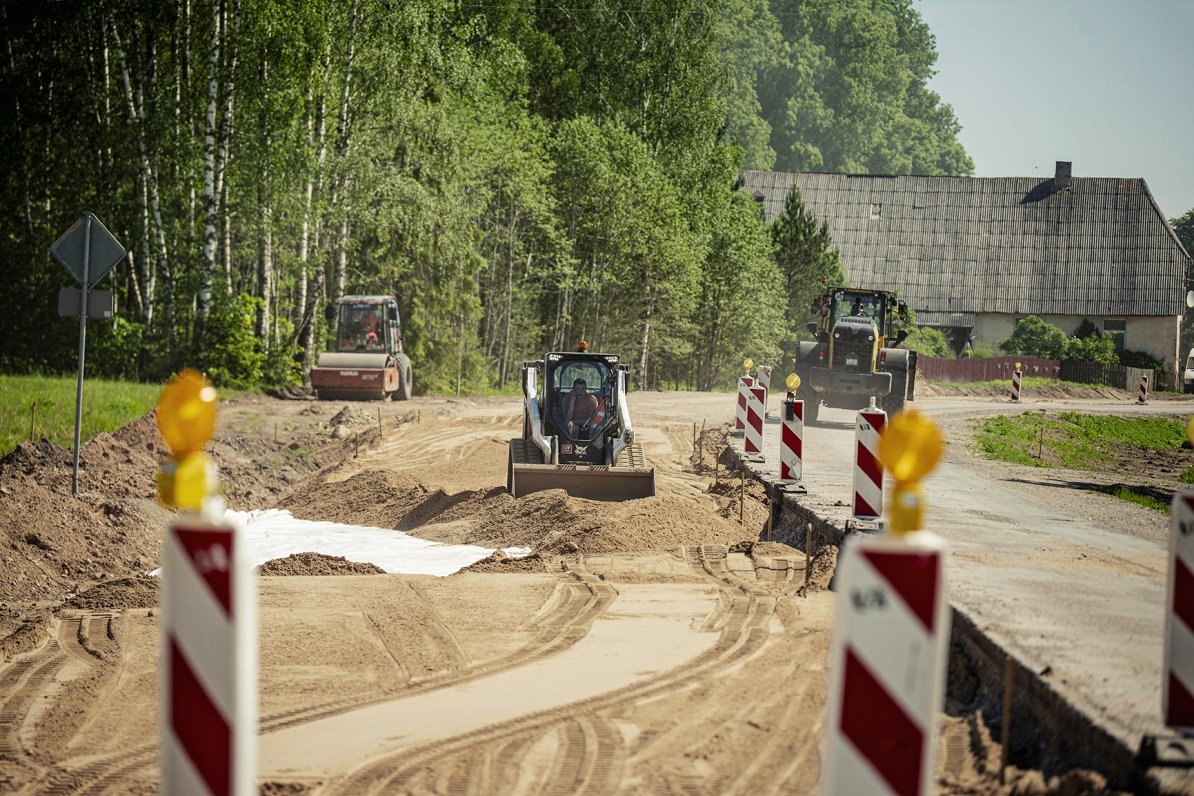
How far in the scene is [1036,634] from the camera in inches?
302

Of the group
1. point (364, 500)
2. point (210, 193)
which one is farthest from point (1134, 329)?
point (364, 500)

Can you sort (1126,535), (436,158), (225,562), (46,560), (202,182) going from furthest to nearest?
(436,158) → (202,182) → (1126,535) → (46,560) → (225,562)

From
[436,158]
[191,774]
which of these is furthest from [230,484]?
[436,158]

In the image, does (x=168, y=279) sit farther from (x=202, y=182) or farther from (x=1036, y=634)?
(x=1036, y=634)

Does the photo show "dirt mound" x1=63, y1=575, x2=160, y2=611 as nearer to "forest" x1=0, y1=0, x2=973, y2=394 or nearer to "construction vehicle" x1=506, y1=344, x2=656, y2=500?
"construction vehicle" x1=506, y1=344, x2=656, y2=500

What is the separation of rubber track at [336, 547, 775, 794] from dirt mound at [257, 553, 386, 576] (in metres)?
4.20

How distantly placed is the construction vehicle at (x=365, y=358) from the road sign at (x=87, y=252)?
1646 centimetres

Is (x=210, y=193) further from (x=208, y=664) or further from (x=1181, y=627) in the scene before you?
(x=208, y=664)

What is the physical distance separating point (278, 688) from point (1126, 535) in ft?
30.5

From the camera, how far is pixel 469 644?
27.6ft

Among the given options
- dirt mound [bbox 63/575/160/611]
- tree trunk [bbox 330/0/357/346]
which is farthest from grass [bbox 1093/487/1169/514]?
tree trunk [bbox 330/0/357/346]

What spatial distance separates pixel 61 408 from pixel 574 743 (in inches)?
678

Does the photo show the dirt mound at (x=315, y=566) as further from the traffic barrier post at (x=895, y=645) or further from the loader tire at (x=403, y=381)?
the loader tire at (x=403, y=381)

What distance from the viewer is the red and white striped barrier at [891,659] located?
3.62 meters
